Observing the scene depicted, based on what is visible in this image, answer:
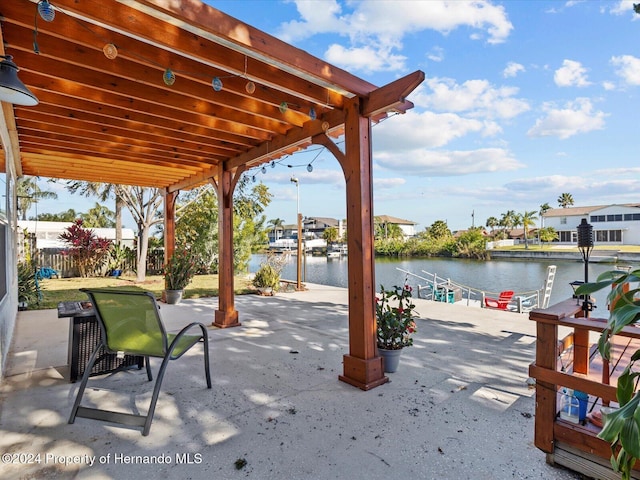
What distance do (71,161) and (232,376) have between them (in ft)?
13.1

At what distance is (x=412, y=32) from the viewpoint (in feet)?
18.2

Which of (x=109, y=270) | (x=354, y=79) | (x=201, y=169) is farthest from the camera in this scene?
(x=109, y=270)

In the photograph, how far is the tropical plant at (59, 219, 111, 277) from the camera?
10.0 meters

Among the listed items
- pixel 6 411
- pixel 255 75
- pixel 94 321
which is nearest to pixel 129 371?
pixel 94 321

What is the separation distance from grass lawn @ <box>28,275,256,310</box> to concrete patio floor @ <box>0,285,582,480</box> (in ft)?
12.2

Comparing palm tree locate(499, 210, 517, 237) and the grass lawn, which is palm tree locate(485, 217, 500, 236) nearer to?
palm tree locate(499, 210, 517, 237)

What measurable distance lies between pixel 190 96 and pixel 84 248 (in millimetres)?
9639

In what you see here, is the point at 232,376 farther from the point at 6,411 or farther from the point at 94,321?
the point at 6,411

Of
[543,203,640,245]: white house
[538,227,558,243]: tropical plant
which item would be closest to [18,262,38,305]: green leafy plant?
[543,203,640,245]: white house

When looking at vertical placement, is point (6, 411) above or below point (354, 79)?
below

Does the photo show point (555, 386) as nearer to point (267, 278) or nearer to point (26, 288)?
point (267, 278)

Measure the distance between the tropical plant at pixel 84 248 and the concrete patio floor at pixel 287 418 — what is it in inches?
290

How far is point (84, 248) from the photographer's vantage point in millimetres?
10133

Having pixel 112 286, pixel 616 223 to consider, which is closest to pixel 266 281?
pixel 112 286
